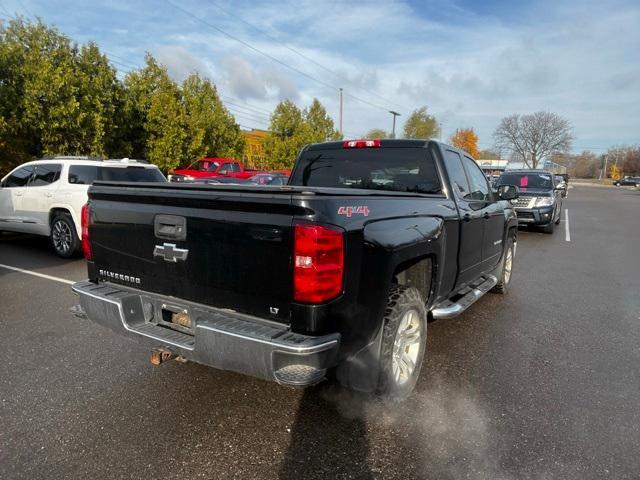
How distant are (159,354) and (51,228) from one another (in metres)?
6.29

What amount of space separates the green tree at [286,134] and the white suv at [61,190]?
21.7m

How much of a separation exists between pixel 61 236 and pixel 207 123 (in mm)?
13590

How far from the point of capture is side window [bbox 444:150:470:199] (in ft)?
13.4

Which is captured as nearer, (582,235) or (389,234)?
(389,234)

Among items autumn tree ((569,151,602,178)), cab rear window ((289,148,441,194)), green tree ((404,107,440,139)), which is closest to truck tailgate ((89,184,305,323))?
cab rear window ((289,148,441,194))

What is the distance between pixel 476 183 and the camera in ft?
15.9

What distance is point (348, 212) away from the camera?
246 centimetres

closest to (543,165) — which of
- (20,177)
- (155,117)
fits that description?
(155,117)

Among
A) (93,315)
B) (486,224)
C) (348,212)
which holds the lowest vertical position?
(93,315)

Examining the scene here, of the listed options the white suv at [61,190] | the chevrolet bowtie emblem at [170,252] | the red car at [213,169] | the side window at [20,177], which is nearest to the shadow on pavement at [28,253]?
the white suv at [61,190]

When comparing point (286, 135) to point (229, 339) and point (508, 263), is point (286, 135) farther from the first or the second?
point (229, 339)

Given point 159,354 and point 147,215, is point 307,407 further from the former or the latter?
point 147,215

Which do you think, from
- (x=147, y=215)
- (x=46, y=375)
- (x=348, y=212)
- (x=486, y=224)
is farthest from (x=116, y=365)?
(x=486, y=224)

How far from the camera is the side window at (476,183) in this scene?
4.61 m
